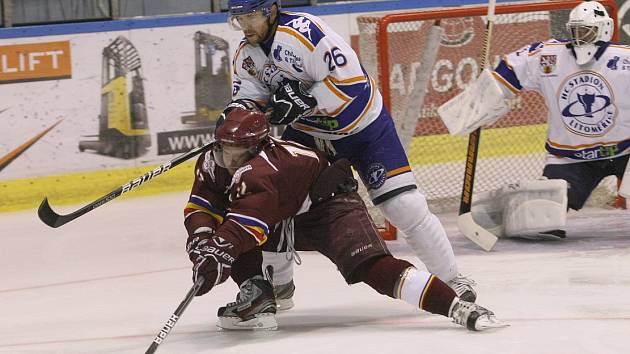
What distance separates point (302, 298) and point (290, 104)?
0.71 meters

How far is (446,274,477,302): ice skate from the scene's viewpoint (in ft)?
11.5

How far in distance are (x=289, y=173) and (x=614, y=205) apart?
2.49 metres

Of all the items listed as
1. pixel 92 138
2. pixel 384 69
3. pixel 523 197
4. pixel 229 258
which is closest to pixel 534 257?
pixel 523 197

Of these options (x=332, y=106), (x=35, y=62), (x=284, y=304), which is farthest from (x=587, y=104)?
(x=35, y=62)

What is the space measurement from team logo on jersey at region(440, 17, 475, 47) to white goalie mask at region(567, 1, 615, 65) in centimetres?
94

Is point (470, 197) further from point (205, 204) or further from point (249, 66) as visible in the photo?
point (205, 204)

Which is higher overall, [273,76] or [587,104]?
[273,76]

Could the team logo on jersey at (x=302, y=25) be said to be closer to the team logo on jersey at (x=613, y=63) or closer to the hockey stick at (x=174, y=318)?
the hockey stick at (x=174, y=318)

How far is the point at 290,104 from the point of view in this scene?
3422 millimetres

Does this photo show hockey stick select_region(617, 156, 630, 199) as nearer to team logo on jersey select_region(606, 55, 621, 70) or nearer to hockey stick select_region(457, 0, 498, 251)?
team logo on jersey select_region(606, 55, 621, 70)

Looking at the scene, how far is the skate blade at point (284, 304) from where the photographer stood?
3623mm

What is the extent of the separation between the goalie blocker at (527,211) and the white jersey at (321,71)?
3.92ft

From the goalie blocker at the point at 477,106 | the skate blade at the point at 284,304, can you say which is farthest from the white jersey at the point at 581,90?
the skate blade at the point at 284,304

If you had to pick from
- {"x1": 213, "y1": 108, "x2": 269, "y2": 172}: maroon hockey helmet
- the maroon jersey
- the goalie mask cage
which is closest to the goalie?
the goalie mask cage
